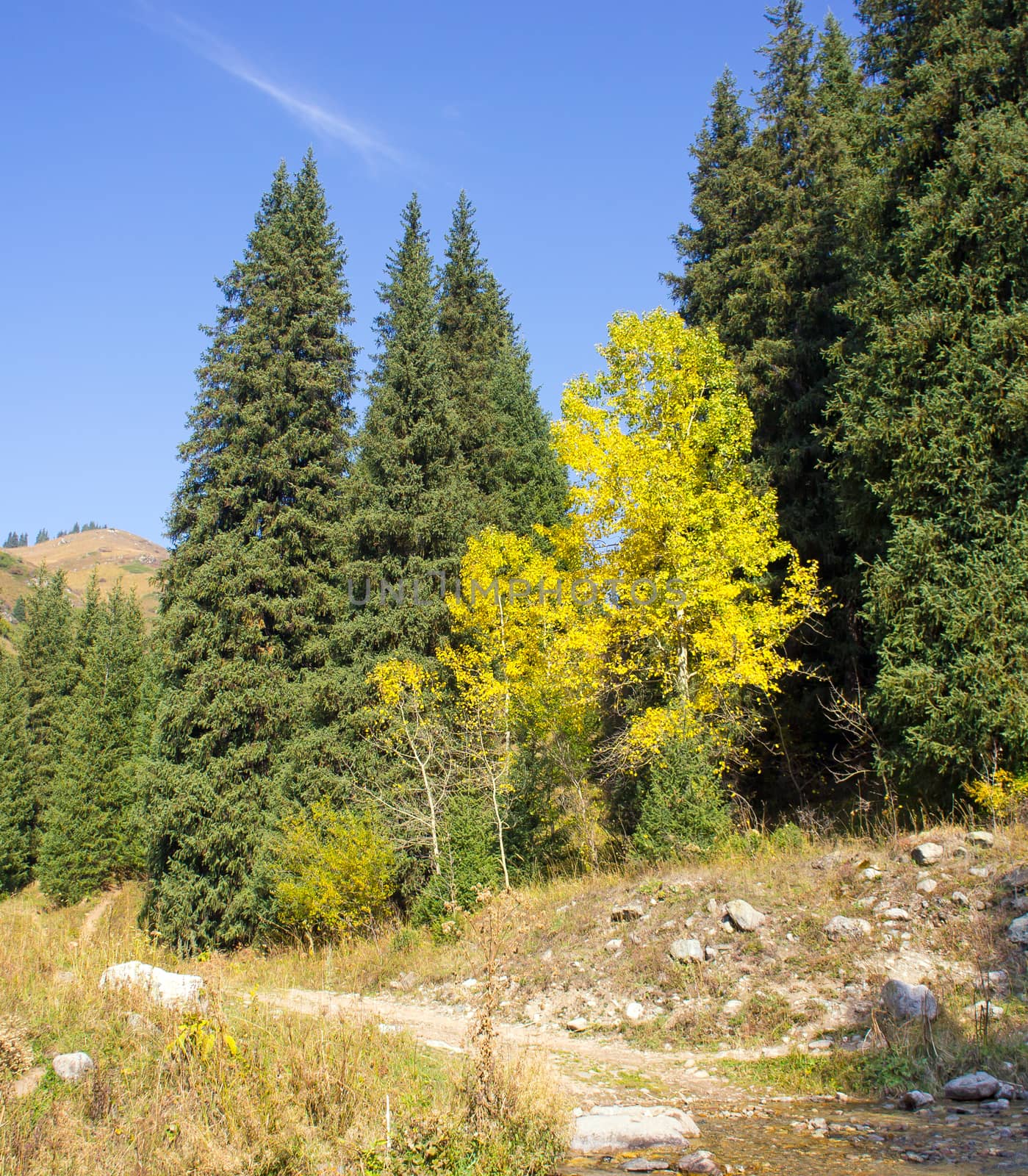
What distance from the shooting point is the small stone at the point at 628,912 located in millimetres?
10891

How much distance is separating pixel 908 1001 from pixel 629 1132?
316 cm

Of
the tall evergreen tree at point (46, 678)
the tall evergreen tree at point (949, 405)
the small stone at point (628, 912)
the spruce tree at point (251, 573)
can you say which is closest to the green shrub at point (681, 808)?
the small stone at point (628, 912)

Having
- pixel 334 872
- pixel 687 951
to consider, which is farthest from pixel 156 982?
pixel 334 872

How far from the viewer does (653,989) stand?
9.23 metres

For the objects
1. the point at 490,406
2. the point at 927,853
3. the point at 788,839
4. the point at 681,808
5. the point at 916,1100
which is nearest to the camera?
the point at 916,1100

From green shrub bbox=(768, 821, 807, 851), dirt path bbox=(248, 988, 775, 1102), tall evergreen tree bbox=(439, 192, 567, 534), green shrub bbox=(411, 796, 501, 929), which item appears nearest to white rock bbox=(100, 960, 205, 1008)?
dirt path bbox=(248, 988, 775, 1102)

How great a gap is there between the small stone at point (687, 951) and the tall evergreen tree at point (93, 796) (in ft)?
97.4

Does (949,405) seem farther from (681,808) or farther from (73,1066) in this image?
(73,1066)

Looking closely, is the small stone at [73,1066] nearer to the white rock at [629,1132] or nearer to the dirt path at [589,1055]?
the dirt path at [589,1055]

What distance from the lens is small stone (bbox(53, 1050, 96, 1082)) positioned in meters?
5.60

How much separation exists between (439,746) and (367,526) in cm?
571

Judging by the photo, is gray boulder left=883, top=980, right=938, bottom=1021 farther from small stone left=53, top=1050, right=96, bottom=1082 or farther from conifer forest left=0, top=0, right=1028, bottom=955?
small stone left=53, top=1050, right=96, bottom=1082

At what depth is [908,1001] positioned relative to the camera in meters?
6.91

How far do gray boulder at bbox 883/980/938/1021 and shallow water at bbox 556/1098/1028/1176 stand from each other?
1182 mm
